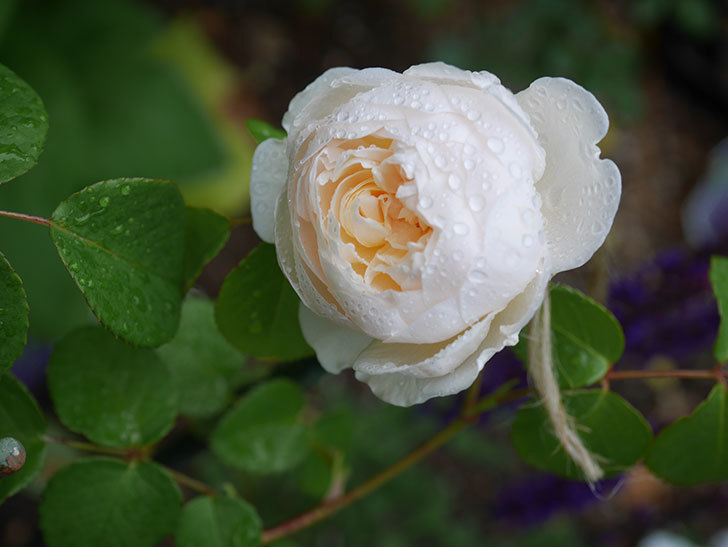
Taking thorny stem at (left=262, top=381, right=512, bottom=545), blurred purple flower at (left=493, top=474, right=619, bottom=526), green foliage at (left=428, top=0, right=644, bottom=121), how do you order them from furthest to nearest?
green foliage at (left=428, top=0, right=644, bottom=121) < blurred purple flower at (left=493, top=474, right=619, bottom=526) < thorny stem at (left=262, top=381, right=512, bottom=545)

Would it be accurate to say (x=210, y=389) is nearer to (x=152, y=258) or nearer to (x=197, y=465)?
(x=152, y=258)

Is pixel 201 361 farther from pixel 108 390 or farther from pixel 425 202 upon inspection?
pixel 425 202

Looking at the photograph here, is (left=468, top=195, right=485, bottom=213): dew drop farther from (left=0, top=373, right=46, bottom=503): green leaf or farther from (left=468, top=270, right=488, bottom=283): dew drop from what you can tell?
(left=0, top=373, right=46, bottom=503): green leaf

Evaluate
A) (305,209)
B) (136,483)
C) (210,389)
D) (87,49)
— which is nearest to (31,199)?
(87,49)

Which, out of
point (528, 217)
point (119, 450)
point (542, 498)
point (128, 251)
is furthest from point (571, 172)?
point (542, 498)

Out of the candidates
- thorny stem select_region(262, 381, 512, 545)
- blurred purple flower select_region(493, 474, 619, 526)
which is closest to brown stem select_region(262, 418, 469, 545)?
thorny stem select_region(262, 381, 512, 545)

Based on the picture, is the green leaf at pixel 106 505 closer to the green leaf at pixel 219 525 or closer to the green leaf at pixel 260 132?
the green leaf at pixel 219 525

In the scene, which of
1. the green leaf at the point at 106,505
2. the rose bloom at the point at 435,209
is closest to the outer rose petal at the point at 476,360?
the rose bloom at the point at 435,209
